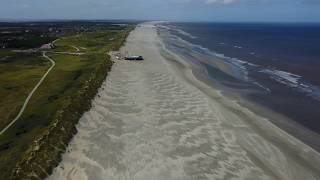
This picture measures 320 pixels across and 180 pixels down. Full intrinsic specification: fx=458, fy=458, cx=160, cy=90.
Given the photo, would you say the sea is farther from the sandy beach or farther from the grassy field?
the grassy field

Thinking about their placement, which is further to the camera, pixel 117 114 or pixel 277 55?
pixel 277 55

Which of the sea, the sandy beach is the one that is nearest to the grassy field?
the sandy beach

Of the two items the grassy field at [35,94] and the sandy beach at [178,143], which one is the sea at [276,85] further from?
the grassy field at [35,94]

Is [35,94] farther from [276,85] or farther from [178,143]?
[276,85]

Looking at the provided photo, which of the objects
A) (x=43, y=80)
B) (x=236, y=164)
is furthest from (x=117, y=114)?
(x=43, y=80)

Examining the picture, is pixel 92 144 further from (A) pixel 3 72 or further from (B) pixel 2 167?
(A) pixel 3 72
